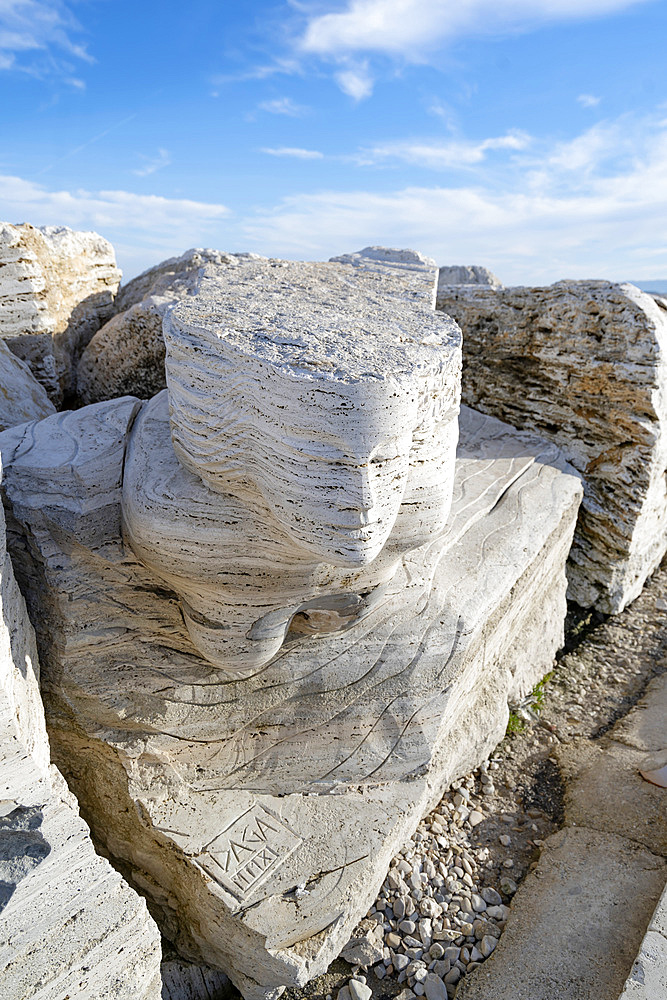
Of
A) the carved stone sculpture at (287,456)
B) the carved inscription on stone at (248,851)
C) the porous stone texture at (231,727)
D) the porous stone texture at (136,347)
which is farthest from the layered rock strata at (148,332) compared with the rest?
the carved inscription on stone at (248,851)

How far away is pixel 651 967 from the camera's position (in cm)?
174

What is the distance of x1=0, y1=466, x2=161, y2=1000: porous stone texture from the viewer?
127cm

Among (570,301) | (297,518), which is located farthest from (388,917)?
(570,301)

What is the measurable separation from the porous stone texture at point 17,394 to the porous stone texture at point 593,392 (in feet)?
7.17

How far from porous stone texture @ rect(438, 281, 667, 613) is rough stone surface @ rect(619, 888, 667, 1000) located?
1901 mm

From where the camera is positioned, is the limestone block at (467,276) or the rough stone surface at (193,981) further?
the limestone block at (467,276)

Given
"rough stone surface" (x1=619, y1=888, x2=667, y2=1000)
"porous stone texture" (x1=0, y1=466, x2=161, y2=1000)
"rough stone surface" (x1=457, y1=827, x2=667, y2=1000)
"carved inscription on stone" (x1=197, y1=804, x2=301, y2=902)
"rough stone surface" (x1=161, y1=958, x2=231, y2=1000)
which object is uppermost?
"porous stone texture" (x1=0, y1=466, x2=161, y2=1000)

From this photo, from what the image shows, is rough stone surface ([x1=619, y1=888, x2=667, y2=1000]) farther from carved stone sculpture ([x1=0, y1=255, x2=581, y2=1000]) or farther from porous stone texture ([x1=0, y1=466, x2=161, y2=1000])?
porous stone texture ([x1=0, y1=466, x2=161, y2=1000])

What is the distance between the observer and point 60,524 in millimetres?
1751

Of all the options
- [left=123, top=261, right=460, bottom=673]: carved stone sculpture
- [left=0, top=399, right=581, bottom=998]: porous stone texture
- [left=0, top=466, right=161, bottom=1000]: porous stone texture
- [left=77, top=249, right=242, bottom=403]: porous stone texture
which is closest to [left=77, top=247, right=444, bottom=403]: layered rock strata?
[left=77, top=249, right=242, bottom=403]: porous stone texture

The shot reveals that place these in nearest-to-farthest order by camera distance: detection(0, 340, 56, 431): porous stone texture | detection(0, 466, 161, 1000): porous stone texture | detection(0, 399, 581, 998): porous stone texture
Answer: detection(0, 466, 161, 1000): porous stone texture → detection(0, 399, 581, 998): porous stone texture → detection(0, 340, 56, 431): porous stone texture

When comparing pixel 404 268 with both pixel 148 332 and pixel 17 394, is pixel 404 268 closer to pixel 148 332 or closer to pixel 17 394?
pixel 148 332

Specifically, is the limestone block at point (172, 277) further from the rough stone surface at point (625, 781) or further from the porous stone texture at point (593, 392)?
the rough stone surface at point (625, 781)

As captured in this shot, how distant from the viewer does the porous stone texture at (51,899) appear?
127 cm
